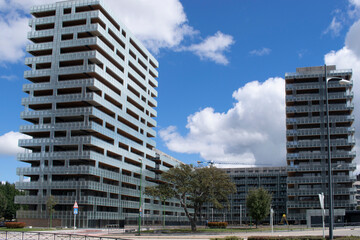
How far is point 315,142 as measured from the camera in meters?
109

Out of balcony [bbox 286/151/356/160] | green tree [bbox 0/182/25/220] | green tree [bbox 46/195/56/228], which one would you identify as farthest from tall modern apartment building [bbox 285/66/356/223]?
green tree [bbox 0/182/25/220]

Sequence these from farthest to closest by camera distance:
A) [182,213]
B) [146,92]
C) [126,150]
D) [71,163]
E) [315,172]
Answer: [182,213] < [146,92] < [315,172] < [126,150] < [71,163]

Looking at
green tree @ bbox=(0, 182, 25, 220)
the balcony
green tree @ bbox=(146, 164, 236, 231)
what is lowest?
green tree @ bbox=(0, 182, 25, 220)

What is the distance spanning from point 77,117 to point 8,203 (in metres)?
45.2

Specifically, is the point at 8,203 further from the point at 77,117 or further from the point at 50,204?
the point at 50,204

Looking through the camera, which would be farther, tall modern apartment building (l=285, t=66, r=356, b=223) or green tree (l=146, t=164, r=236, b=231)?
tall modern apartment building (l=285, t=66, r=356, b=223)

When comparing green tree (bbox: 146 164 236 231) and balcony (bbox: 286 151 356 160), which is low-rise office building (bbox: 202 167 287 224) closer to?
balcony (bbox: 286 151 356 160)

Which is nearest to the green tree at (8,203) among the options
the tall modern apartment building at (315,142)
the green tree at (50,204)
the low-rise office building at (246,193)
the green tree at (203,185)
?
the green tree at (50,204)

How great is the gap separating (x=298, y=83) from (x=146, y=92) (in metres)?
41.4

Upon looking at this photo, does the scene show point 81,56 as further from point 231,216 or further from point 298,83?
point 231,216

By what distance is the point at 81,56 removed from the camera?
86.9 meters

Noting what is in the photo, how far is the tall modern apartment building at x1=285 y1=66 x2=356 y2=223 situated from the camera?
10525cm

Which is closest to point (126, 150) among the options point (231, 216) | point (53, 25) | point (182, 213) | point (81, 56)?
point (81, 56)

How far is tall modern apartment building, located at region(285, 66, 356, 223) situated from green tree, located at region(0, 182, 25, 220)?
242 feet
